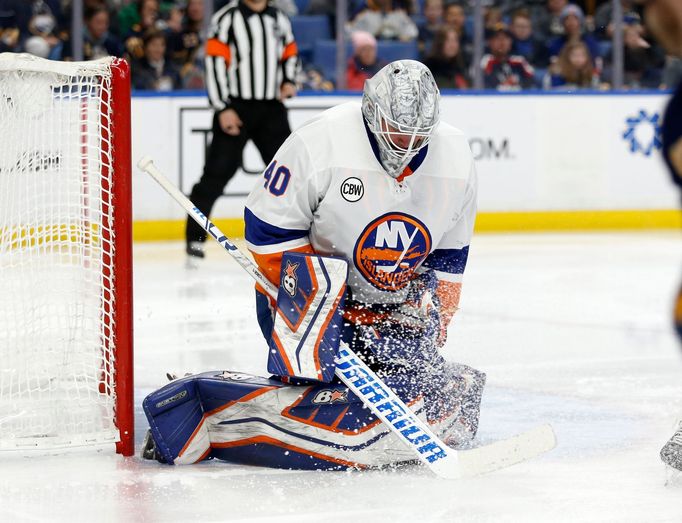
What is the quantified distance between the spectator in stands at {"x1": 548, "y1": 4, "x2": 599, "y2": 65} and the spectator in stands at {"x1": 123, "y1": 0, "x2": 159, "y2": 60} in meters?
2.35

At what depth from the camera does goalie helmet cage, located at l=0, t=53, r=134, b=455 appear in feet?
8.71

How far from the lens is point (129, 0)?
7.04 meters

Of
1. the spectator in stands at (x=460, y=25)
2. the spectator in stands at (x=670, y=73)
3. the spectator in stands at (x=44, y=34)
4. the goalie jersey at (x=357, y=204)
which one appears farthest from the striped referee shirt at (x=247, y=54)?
the goalie jersey at (x=357, y=204)

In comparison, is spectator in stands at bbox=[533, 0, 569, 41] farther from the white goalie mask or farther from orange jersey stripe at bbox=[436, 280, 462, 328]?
the white goalie mask

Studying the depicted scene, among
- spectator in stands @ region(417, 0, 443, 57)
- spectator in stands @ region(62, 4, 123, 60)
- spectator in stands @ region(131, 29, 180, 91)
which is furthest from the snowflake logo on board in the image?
spectator in stands @ region(62, 4, 123, 60)

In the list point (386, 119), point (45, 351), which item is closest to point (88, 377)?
point (45, 351)

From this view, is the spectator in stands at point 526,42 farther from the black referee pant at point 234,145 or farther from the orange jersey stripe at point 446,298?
the orange jersey stripe at point 446,298

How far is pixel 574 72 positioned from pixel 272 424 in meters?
5.49

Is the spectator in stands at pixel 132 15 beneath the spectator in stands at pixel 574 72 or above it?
above

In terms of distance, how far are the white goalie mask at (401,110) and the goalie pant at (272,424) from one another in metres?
0.46

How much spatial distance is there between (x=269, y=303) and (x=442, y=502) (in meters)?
0.62

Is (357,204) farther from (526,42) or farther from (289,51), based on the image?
(526,42)

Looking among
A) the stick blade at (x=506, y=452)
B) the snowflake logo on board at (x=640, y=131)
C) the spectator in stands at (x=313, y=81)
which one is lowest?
the snowflake logo on board at (x=640, y=131)

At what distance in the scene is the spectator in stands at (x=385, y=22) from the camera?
24.3ft
